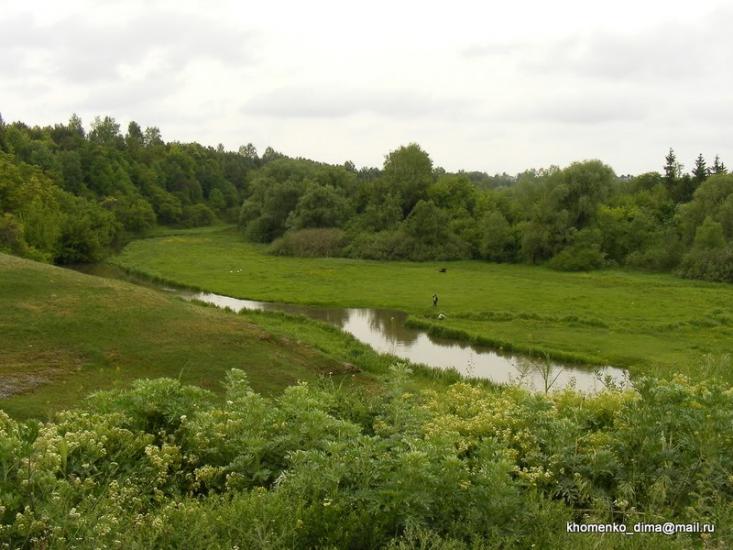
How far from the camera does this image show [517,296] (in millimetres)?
52344

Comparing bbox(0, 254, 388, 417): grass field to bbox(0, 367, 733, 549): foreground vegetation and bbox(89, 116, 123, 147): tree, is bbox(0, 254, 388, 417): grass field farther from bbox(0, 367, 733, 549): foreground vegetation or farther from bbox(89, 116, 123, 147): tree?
bbox(89, 116, 123, 147): tree

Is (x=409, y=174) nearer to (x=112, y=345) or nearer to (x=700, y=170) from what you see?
(x=700, y=170)

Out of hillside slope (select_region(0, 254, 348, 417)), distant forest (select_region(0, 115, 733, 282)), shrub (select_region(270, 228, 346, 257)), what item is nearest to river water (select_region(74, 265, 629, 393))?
hillside slope (select_region(0, 254, 348, 417))

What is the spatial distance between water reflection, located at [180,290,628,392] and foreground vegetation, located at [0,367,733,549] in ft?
56.1

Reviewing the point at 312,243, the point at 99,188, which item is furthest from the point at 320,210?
the point at 99,188

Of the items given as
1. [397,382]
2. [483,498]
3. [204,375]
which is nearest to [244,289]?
[204,375]

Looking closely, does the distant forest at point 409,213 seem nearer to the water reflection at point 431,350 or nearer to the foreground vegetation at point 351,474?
the water reflection at point 431,350

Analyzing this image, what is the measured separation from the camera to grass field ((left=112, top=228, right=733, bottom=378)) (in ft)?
120

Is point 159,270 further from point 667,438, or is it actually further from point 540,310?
point 667,438

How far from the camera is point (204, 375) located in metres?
24.1

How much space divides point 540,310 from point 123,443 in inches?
1658

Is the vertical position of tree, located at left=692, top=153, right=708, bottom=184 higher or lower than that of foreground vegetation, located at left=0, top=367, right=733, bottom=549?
higher

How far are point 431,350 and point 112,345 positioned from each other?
59.0 feet

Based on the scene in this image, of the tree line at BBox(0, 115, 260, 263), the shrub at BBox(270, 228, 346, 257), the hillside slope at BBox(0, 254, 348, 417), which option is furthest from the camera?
the shrub at BBox(270, 228, 346, 257)
